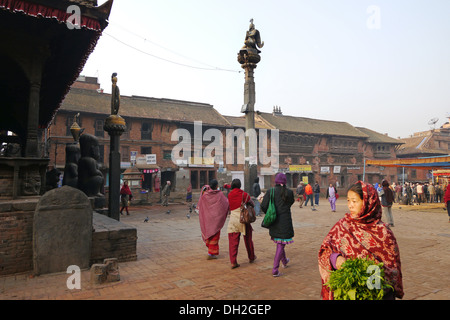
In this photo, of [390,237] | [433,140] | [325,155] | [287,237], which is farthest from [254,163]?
[433,140]

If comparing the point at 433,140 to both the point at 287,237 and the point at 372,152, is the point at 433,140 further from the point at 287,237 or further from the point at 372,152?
the point at 287,237

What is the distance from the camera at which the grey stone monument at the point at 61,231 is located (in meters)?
4.80

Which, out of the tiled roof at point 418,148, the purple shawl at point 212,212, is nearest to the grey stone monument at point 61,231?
the purple shawl at point 212,212

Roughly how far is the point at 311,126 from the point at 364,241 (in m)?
38.2

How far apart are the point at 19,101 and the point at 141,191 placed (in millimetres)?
14861

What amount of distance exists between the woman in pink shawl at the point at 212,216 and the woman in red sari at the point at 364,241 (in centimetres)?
357

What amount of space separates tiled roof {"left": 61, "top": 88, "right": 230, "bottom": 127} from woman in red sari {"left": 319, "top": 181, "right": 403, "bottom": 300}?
84.1 feet

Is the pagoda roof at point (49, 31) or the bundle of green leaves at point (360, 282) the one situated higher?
the pagoda roof at point (49, 31)

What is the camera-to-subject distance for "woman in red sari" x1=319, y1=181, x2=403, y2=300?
2.29 m

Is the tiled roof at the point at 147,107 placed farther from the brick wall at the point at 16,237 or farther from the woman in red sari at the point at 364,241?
the woman in red sari at the point at 364,241

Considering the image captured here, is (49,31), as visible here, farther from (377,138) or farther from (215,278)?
(377,138)

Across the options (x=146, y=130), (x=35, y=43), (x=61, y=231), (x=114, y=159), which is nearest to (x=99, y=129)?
(x=146, y=130)

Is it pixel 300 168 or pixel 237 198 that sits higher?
pixel 300 168

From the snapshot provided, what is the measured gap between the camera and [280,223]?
4859mm
